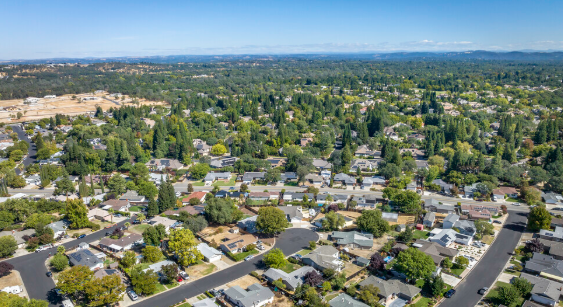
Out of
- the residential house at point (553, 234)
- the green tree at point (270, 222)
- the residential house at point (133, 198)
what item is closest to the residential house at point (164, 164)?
the residential house at point (133, 198)

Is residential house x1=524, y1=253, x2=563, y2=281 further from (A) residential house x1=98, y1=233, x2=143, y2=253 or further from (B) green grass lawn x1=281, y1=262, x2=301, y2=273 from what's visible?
(A) residential house x1=98, y1=233, x2=143, y2=253

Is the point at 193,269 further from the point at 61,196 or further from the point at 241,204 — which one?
the point at 61,196

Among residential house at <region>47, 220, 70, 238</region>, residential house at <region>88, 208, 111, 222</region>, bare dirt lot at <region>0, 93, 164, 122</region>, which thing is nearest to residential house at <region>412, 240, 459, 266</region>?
residential house at <region>88, 208, 111, 222</region>

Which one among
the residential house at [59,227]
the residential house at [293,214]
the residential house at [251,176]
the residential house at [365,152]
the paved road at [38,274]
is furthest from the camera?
the residential house at [365,152]

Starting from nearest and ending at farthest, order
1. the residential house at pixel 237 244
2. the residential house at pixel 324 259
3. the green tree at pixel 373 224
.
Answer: the residential house at pixel 324 259 → the residential house at pixel 237 244 → the green tree at pixel 373 224

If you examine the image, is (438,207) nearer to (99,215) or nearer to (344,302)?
(344,302)

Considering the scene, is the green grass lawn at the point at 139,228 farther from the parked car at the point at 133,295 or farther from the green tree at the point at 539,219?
the green tree at the point at 539,219

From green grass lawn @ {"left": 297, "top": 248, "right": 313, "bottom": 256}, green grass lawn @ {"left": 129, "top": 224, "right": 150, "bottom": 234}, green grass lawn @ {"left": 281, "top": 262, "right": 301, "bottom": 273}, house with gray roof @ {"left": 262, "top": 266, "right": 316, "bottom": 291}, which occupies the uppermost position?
house with gray roof @ {"left": 262, "top": 266, "right": 316, "bottom": 291}
